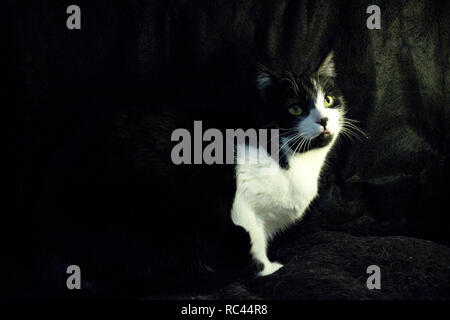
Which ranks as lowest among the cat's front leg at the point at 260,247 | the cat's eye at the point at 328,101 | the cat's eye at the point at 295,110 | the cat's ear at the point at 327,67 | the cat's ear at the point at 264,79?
the cat's front leg at the point at 260,247

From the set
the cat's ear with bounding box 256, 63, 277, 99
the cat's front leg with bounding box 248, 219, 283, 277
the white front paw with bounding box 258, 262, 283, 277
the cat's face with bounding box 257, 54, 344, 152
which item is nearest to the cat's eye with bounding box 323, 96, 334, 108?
the cat's face with bounding box 257, 54, 344, 152

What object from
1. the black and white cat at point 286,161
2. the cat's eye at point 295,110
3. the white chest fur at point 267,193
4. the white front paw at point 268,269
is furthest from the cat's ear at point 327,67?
the white front paw at point 268,269

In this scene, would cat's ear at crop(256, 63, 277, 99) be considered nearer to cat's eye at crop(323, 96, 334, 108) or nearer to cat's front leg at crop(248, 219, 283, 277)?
cat's eye at crop(323, 96, 334, 108)

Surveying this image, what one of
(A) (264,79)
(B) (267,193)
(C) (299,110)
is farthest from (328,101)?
(B) (267,193)

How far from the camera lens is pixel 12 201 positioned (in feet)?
6.33

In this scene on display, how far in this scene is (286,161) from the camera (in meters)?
1.78

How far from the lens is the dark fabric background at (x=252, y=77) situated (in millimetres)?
1918

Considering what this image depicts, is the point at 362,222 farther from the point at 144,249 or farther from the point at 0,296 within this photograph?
the point at 0,296

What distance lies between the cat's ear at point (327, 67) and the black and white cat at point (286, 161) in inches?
0.8

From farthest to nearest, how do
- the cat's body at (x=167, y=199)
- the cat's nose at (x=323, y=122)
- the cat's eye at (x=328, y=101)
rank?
the cat's eye at (x=328, y=101)
the cat's nose at (x=323, y=122)
the cat's body at (x=167, y=199)

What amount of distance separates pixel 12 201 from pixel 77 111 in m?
0.47

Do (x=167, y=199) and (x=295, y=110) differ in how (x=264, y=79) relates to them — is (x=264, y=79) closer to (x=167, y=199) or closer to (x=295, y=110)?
(x=295, y=110)

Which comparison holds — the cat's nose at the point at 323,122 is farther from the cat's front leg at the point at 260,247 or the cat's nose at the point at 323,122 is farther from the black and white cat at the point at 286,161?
the cat's front leg at the point at 260,247

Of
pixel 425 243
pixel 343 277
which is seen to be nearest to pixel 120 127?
pixel 343 277
